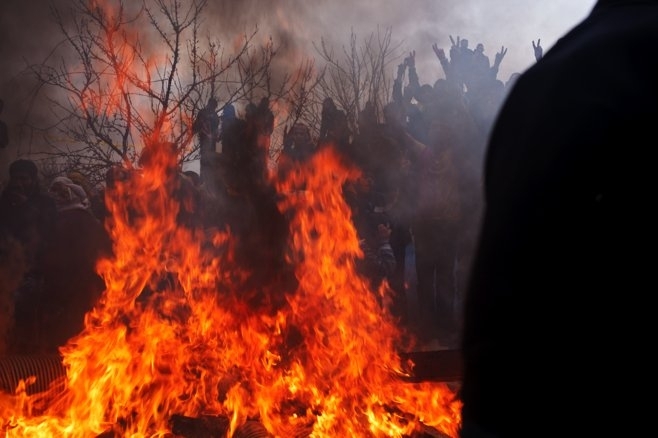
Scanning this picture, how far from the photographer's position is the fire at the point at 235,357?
4.68 meters

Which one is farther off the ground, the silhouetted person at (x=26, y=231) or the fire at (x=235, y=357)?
the silhouetted person at (x=26, y=231)

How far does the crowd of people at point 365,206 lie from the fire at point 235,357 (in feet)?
2.88

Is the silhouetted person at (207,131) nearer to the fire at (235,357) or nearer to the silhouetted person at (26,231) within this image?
the silhouetted person at (26,231)

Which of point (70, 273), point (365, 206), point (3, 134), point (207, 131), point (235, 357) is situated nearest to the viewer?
point (235, 357)

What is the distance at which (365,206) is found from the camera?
25.3 ft

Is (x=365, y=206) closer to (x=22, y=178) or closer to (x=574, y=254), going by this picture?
(x=22, y=178)

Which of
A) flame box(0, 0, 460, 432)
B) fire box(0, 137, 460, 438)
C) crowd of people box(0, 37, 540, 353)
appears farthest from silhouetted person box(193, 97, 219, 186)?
fire box(0, 137, 460, 438)

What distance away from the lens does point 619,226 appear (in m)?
1.01

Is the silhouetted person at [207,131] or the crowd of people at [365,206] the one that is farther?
the silhouetted person at [207,131]

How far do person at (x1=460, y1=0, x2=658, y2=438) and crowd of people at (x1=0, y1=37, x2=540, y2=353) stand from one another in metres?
5.44

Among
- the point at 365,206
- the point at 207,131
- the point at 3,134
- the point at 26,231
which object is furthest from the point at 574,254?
the point at 3,134

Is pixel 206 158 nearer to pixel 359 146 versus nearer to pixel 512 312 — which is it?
pixel 359 146

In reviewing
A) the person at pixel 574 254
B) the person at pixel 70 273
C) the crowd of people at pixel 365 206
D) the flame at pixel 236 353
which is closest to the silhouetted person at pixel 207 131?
the crowd of people at pixel 365 206

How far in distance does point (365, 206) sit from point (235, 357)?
3102mm
